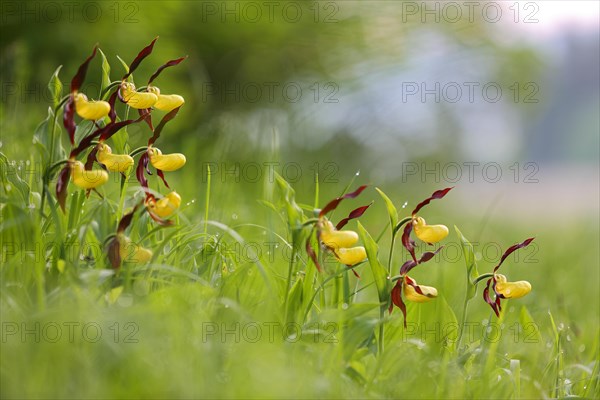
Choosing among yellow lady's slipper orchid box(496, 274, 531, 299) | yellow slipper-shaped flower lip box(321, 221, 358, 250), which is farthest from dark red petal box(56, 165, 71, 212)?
yellow lady's slipper orchid box(496, 274, 531, 299)

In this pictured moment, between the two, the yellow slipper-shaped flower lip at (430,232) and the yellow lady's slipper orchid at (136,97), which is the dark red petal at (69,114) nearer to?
the yellow lady's slipper orchid at (136,97)

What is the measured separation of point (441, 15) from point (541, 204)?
8.85ft

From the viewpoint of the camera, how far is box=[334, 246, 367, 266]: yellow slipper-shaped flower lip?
48.1 inches

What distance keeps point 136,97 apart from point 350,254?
489mm

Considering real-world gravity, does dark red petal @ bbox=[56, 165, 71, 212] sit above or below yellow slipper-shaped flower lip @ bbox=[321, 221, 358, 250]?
above

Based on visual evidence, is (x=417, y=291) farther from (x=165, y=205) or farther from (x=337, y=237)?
(x=165, y=205)

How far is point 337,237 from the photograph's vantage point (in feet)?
3.84

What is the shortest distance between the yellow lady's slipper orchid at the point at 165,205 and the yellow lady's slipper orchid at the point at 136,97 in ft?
0.60

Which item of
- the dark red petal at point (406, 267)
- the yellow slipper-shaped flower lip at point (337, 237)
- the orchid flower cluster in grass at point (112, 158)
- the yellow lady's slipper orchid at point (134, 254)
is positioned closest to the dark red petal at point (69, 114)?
the orchid flower cluster in grass at point (112, 158)

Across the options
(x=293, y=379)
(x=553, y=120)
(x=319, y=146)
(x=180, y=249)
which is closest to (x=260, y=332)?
(x=293, y=379)

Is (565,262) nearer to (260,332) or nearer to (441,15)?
(441,15)

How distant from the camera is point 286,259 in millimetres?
1660

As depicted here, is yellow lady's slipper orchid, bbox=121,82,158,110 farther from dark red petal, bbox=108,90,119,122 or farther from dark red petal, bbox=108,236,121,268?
dark red petal, bbox=108,236,121,268

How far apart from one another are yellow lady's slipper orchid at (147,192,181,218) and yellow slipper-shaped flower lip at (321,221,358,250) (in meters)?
0.26
